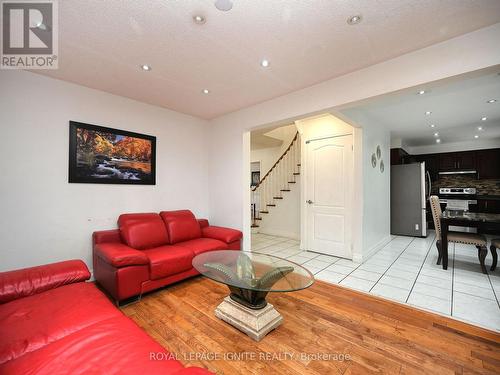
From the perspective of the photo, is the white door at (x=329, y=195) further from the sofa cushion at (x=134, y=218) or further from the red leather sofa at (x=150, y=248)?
the sofa cushion at (x=134, y=218)

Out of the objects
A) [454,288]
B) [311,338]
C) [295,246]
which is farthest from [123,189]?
[454,288]

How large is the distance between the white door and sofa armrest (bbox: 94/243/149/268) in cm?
308

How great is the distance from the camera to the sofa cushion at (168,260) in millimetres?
2412

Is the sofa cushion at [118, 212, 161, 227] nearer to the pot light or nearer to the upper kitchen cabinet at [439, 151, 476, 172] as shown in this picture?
the pot light

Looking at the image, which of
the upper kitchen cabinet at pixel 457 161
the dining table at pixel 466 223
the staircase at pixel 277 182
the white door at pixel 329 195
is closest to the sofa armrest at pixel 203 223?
the white door at pixel 329 195

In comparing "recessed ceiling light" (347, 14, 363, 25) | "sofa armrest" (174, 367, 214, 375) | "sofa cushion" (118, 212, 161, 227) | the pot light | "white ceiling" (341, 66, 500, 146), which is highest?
"white ceiling" (341, 66, 500, 146)

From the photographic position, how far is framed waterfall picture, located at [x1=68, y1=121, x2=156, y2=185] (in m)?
2.71

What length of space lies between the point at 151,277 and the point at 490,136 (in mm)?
8395

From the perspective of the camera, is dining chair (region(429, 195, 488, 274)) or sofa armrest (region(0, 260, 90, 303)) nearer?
sofa armrest (region(0, 260, 90, 303))

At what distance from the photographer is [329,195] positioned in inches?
160

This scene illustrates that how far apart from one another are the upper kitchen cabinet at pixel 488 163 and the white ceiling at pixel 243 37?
20.1 ft

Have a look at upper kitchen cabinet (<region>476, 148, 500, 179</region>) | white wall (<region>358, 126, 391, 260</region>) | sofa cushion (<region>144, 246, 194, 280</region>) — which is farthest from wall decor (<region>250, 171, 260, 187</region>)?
upper kitchen cabinet (<region>476, 148, 500, 179</region>)

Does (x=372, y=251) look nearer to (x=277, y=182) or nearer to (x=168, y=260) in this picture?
(x=277, y=182)

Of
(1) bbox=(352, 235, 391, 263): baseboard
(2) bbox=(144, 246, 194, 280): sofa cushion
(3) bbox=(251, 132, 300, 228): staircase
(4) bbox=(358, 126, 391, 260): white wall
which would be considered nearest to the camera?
(2) bbox=(144, 246, 194, 280): sofa cushion
